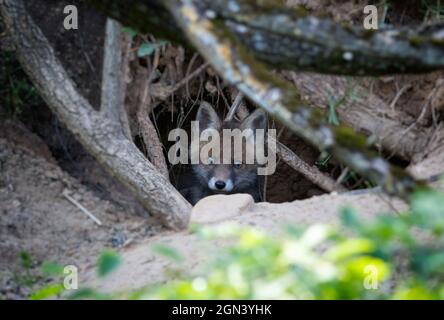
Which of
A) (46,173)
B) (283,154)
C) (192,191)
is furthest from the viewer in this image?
(192,191)

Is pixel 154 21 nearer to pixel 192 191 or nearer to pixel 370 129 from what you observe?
pixel 370 129

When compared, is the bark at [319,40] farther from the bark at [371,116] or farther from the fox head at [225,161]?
the fox head at [225,161]

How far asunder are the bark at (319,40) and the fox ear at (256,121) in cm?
442

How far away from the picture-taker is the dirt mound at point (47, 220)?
4691 millimetres

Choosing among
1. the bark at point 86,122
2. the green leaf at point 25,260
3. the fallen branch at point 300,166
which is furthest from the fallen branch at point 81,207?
the fallen branch at point 300,166

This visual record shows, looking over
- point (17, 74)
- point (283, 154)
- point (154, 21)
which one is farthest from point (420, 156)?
point (17, 74)

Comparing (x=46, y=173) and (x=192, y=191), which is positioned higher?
(x=192, y=191)

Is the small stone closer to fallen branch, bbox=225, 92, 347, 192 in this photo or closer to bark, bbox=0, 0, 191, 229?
bark, bbox=0, 0, 191, 229

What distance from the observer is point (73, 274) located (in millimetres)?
4305

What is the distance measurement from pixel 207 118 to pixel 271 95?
4.75 meters

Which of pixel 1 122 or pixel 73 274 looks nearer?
pixel 73 274

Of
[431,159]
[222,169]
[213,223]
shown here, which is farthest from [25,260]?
[222,169]

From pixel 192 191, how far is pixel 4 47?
3.58 meters
